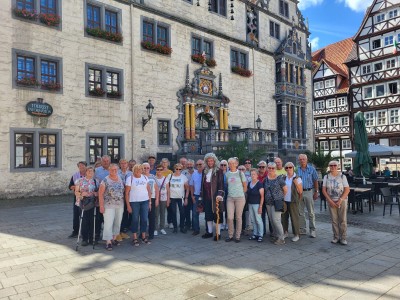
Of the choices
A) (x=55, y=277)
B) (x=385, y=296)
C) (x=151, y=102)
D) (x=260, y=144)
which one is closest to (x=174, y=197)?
(x=55, y=277)

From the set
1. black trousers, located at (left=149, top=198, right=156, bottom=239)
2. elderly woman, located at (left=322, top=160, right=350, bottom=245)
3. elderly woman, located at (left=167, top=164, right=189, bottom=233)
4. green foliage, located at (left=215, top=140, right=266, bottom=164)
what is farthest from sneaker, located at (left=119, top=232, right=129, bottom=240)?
green foliage, located at (left=215, top=140, right=266, bottom=164)

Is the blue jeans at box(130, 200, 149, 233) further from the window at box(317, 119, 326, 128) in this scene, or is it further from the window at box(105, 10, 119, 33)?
the window at box(317, 119, 326, 128)

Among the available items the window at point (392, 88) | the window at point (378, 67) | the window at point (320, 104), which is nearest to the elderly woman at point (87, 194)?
the window at point (392, 88)

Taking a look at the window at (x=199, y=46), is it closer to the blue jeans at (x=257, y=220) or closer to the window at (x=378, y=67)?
the blue jeans at (x=257, y=220)

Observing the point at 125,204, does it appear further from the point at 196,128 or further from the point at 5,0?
the point at 196,128

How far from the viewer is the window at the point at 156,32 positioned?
59.2 ft

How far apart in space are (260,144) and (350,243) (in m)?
13.1

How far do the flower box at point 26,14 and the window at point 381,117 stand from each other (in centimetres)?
3167

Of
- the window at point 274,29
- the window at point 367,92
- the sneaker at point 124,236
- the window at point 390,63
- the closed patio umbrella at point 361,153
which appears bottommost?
the sneaker at point 124,236

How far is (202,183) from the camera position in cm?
723

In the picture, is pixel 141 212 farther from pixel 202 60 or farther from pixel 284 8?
pixel 284 8

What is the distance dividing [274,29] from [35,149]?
20.1m

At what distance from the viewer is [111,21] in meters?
16.7

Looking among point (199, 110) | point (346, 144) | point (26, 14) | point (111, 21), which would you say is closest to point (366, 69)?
point (346, 144)
